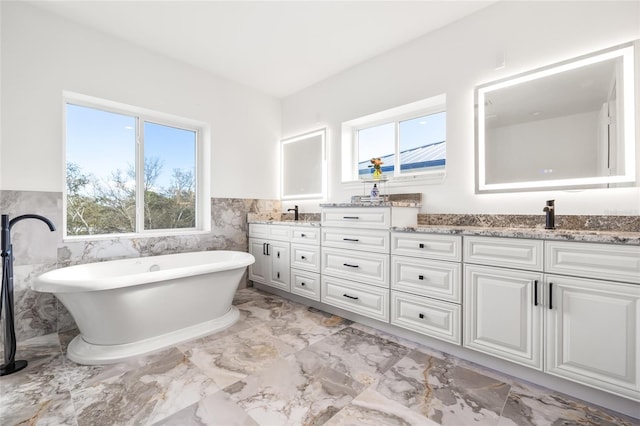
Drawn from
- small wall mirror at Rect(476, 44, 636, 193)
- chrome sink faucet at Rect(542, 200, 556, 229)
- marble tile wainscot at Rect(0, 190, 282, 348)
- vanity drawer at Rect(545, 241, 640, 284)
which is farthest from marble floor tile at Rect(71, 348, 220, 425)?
small wall mirror at Rect(476, 44, 636, 193)

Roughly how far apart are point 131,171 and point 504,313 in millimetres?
3659

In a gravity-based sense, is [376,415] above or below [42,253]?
below

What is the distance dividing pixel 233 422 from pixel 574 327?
1901mm

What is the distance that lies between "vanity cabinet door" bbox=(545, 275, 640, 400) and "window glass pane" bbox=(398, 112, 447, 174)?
4.95 ft

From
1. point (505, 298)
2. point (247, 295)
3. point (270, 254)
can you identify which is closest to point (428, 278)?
point (505, 298)

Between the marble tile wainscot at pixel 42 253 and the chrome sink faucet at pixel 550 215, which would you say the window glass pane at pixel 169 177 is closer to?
the marble tile wainscot at pixel 42 253

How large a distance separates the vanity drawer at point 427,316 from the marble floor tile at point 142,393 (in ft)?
4.73

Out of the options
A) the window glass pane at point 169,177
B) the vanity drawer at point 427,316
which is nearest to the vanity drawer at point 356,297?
the vanity drawer at point 427,316

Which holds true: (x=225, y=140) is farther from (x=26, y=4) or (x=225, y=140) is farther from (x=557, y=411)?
(x=557, y=411)

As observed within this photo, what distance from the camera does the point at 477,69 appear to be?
7.93ft

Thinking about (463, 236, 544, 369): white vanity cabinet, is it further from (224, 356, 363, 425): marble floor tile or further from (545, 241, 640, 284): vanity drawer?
(224, 356, 363, 425): marble floor tile

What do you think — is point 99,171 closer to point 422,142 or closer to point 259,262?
point 259,262

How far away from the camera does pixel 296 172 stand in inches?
159

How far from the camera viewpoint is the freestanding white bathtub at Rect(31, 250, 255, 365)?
6.31 feet
